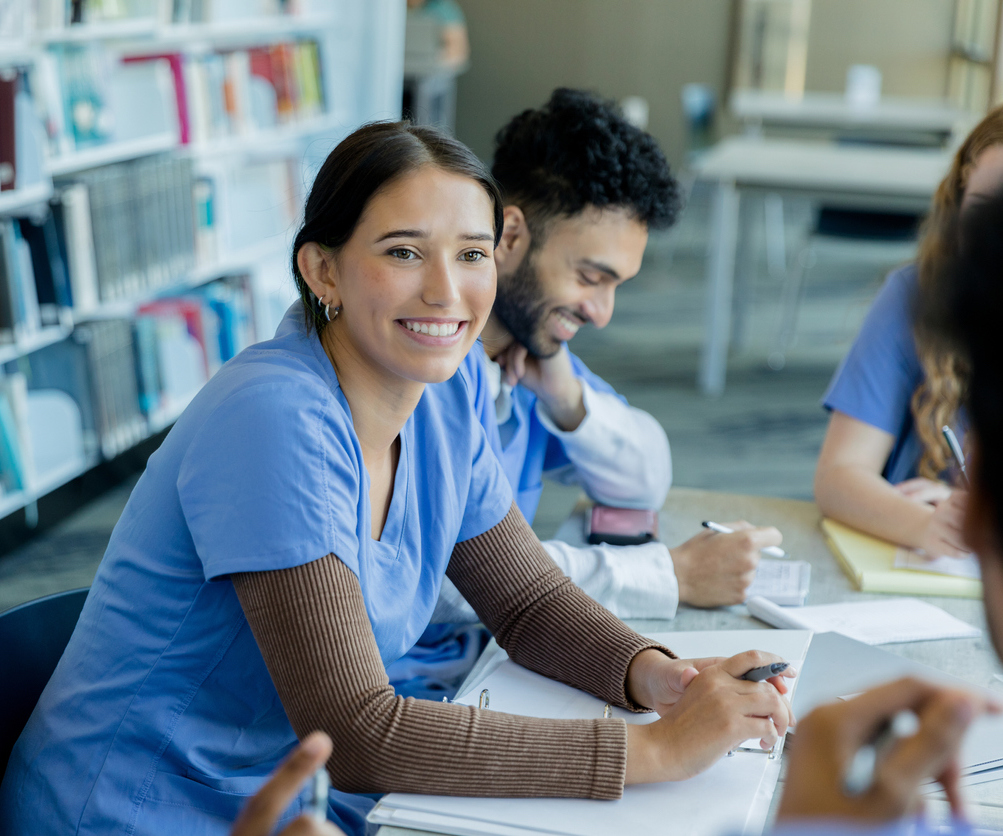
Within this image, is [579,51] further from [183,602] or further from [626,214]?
[183,602]

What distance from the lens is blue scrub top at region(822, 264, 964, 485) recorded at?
1682 millimetres

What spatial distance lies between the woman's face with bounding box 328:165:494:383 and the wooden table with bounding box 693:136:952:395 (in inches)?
130

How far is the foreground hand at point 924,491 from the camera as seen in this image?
154 centimetres

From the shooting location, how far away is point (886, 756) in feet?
1.62

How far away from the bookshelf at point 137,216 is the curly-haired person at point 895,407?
1274 millimetres

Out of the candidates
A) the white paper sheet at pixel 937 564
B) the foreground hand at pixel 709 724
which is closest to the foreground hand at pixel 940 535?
the white paper sheet at pixel 937 564

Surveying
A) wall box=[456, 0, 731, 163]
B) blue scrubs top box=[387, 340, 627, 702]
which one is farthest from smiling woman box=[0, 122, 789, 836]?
A: wall box=[456, 0, 731, 163]

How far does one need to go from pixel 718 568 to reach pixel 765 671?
0.34 metres

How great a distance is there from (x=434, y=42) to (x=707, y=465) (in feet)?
12.6

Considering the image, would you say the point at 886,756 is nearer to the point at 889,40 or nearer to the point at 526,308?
the point at 526,308

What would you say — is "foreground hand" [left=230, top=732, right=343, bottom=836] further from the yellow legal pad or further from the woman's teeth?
the yellow legal pad

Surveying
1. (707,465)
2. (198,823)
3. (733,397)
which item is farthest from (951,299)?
(733,397)

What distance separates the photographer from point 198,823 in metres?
1.00

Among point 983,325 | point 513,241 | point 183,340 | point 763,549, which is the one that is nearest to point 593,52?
point 183,340
